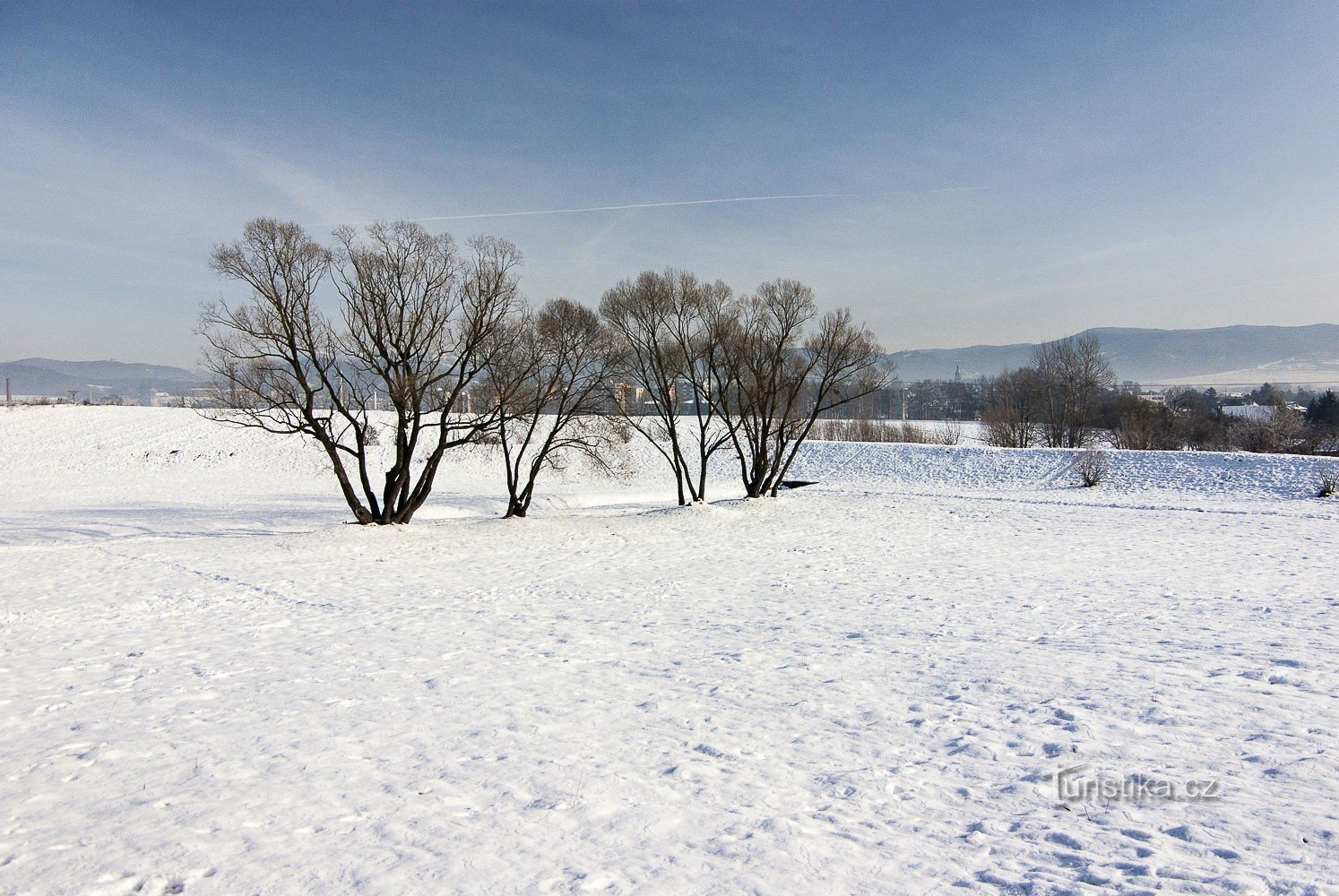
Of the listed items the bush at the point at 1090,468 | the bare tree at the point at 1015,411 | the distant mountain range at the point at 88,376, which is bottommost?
the bush at the point at 1090,468

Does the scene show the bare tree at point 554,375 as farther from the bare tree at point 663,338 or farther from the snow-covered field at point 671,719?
the snow-covered field at point 671,719

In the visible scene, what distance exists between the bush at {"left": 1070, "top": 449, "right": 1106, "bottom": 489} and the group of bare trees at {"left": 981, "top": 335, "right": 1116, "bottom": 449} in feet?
51.2

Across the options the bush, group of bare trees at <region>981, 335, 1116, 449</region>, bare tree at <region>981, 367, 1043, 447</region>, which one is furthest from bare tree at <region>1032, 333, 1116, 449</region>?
the bush

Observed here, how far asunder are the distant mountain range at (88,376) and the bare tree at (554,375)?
92179mm

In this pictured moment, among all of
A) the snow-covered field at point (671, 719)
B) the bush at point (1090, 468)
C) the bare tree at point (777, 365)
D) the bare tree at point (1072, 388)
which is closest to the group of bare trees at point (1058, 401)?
the bare tree at point (1072, 388)

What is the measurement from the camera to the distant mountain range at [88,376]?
106081 millimetres

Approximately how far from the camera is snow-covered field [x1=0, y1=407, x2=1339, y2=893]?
13.3 ft

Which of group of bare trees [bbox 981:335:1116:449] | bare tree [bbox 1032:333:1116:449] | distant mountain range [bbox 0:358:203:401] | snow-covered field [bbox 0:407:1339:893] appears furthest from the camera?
distant mountain range [bbox 0:358:203:401]

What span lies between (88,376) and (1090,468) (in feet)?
639

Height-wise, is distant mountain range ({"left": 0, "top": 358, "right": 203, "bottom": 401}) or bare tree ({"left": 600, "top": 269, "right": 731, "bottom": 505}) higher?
distant mountain range ({"left": 0, "top": 358, "right": 203, "bottom": 401})

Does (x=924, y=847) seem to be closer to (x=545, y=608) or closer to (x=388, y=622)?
(x=545, y=608)

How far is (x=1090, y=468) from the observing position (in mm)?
34562

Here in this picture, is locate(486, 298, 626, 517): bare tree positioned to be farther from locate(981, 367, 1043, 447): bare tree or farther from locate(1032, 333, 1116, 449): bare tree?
locate(1032, 333, 1116, 449): bare tree

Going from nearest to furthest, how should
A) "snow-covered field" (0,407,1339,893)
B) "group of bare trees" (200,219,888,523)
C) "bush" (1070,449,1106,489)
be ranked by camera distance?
"snow-covered field" (0,407,1339,893) → "group of bare trees" (200,219,888,523) → "bush" (1070,449,1106,489)
